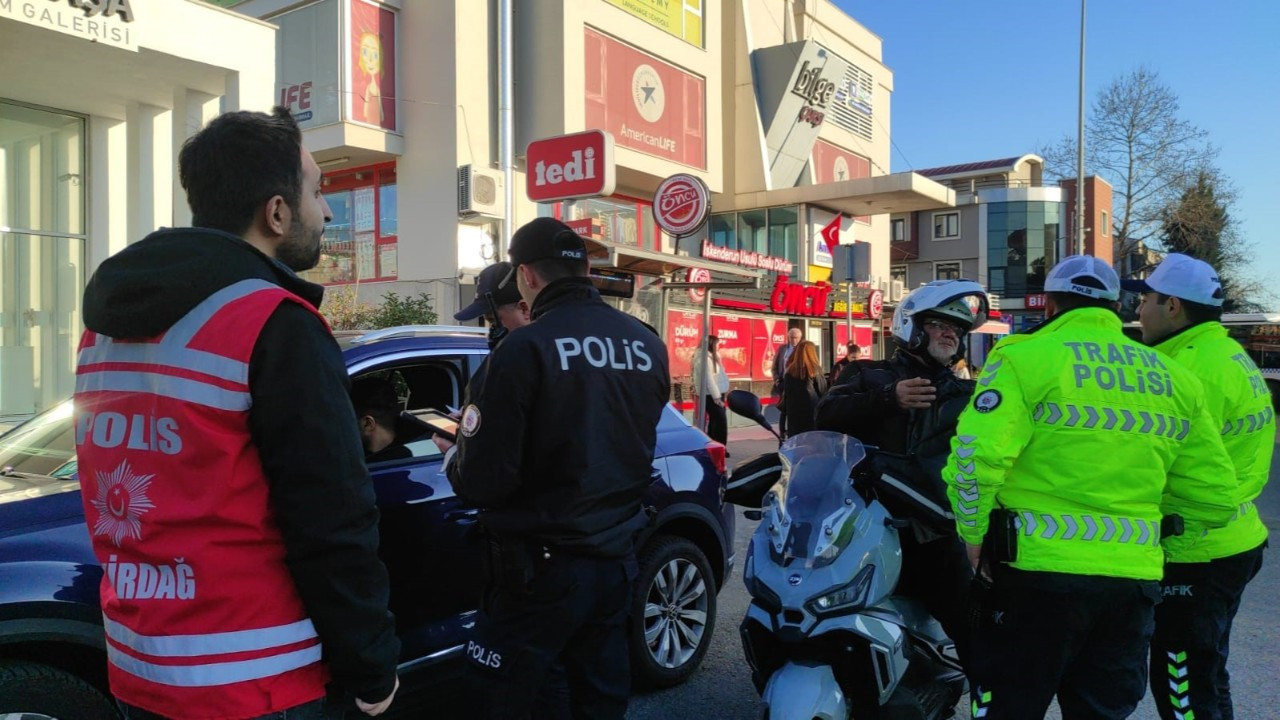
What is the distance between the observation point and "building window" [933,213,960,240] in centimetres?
5422

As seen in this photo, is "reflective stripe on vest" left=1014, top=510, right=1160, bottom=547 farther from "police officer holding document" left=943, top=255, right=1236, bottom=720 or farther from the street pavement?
the street pavement

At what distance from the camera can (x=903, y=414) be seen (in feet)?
11.8

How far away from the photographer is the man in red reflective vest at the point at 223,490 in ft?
5.10

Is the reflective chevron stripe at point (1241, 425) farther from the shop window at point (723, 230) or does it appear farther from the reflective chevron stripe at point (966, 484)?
the shop window at point (723, 230)

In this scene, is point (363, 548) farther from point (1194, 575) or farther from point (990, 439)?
point (1194, 575)

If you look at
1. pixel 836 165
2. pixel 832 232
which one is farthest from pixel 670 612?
pixel 836 165

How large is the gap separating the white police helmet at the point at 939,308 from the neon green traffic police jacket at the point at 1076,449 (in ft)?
2.50

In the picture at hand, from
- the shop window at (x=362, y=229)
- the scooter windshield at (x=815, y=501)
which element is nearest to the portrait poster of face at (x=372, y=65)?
the shop window at (x=362, y=229)

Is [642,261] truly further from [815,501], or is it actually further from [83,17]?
[815,501]

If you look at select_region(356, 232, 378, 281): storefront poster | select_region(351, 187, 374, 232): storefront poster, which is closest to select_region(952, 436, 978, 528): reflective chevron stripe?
select_region(356, 232, 378, 281): storefront poster

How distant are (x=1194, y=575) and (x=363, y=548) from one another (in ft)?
9.77

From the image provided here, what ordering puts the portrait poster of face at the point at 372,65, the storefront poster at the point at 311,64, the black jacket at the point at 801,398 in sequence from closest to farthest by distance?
the black jacket at the point at 801,398, the storefront poster at the point at 311,64, the portrait poster of face at the point at 372,65

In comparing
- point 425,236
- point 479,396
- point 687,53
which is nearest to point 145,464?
point 479,396

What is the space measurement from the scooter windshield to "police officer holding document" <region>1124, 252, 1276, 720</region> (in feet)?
3.74
